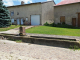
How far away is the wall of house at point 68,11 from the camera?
18850 millimetres

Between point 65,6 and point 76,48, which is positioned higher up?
point 65,6

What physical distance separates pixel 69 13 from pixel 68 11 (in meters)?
0.51

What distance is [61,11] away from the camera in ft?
67.4

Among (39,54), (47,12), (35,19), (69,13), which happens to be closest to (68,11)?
(69,13)

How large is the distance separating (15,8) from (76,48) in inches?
932

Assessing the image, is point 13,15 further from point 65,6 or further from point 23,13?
point 65,6

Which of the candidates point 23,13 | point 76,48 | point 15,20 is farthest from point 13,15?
point 76,48

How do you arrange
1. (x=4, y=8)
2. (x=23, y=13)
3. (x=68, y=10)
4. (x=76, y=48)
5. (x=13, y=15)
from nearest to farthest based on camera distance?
1. (x=76, y=48)
2. (x=4, y=8)
3. (x=68, y=10)
4. (x=23, y=13)
5. (x=13, y=15)

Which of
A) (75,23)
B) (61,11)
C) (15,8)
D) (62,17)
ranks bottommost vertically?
(75,23)

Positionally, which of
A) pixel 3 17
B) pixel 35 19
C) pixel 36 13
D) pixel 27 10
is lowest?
pixel 35 19

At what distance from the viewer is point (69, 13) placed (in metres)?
19.6

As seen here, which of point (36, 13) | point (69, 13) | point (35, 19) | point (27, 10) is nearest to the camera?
point (69, 13)

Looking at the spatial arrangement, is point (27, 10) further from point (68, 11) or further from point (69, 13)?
point (69, 13)

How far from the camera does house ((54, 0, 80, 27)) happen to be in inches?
737
